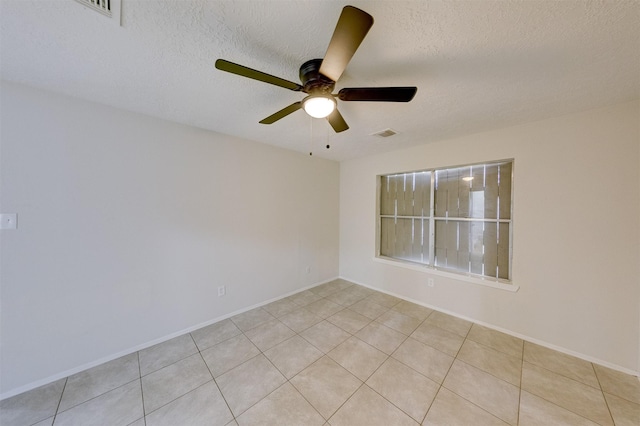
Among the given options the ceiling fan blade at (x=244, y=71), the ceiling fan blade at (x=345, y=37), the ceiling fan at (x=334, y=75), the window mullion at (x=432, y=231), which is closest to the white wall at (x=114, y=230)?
the ceiling fan at (x=334, y=75)

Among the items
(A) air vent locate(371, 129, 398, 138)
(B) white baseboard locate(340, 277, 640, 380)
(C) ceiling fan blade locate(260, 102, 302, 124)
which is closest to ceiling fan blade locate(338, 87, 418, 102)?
(C) ceiling fan blade locate(260, 102, 302, 124)

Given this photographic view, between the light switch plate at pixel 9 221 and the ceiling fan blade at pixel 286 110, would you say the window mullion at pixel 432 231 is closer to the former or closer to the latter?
the ceiling fan blade at pixel 286 110

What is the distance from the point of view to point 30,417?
4.73ft

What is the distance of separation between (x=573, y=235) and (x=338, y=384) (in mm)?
2640

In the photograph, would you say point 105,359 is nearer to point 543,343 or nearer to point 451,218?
point 451,218

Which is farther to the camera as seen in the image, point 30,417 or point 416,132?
point 416,132

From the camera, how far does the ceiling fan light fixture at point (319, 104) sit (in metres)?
1.36

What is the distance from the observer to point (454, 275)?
9.30 ft

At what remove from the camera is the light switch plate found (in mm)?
1579

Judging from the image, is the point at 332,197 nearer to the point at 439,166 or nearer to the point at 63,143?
the point at 439,166

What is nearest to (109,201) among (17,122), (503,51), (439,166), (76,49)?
(17,122)

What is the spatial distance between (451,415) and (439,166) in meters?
2.65

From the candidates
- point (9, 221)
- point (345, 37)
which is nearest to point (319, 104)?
point (345, 37)

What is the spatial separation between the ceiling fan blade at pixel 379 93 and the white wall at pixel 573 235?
1.98 meters
